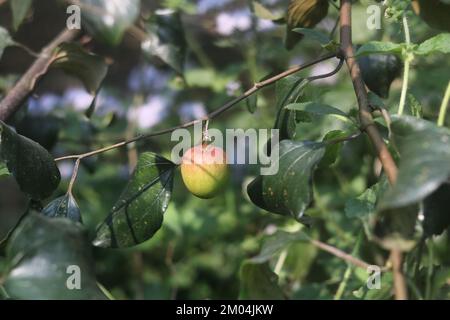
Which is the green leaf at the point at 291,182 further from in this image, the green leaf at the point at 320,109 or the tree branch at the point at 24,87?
the tree branch at the point at 24,87

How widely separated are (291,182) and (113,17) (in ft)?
0.90

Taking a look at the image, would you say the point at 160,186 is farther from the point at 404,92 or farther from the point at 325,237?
the point at 325,237

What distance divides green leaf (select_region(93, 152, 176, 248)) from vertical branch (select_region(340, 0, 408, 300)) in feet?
0.84

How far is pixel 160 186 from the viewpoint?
35.7 inches

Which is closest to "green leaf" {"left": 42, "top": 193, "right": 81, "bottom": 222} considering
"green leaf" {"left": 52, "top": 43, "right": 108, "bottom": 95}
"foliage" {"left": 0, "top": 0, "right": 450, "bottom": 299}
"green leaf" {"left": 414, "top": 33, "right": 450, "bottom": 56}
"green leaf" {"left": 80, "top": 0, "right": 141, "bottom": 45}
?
"foliage" {"left": 0, "top": 0, "right": 450, "bottom": 299}

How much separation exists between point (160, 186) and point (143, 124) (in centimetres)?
117

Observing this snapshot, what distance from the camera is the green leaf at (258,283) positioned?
73cm

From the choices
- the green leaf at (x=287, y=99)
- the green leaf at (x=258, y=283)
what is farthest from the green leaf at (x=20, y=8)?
the green leaf at (x=258, y=283)

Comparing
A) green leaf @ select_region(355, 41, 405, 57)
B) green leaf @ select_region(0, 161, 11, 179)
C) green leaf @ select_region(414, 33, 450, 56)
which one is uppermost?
green leaf @ select_region(355, 41, 405, 57)

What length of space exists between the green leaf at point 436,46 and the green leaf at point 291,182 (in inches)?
6.9

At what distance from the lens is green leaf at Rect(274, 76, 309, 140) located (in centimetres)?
93

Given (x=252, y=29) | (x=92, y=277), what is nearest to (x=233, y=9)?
(x=252, y=29)

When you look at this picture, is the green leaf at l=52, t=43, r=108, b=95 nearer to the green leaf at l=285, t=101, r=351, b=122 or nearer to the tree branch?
the tree branch

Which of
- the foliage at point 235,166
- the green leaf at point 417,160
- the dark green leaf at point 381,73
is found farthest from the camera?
the dark green leaf at point 381,73
